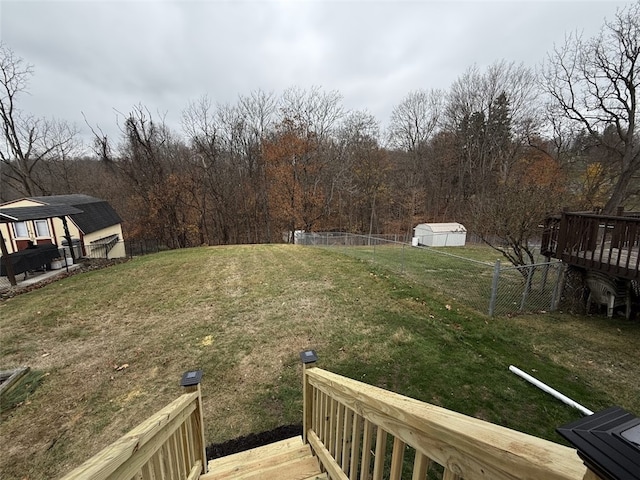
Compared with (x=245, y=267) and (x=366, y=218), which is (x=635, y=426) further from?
(x=366, y=218)

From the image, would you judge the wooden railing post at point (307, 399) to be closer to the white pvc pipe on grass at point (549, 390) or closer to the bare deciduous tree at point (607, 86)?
the white pvc pipe on grass at point (549, 390)

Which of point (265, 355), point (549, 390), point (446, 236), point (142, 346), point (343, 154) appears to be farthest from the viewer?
point (343, 154)

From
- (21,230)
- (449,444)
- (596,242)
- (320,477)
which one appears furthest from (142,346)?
(21,230)

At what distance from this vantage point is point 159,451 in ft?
4.96

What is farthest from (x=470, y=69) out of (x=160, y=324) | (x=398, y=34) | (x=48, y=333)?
(x=48, y=333)

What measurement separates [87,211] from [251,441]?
71.7 ft

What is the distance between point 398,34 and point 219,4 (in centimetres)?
902

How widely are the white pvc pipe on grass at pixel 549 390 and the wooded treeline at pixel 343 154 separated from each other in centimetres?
1343

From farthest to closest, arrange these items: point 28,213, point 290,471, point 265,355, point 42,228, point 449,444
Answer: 1. point 42,228
2. point 28,213
3. point 265,355
4. point 290,471
5. point 449,444

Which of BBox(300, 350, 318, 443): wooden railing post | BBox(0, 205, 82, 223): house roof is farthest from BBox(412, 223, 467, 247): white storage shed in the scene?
BBox(0, 205, 82, 223): house roof

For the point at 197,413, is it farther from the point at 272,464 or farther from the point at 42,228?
the point at 42,228

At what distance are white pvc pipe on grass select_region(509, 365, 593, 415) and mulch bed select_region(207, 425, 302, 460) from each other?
10.9 feet

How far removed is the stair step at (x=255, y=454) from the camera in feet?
8.47

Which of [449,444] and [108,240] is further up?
[449,444]
